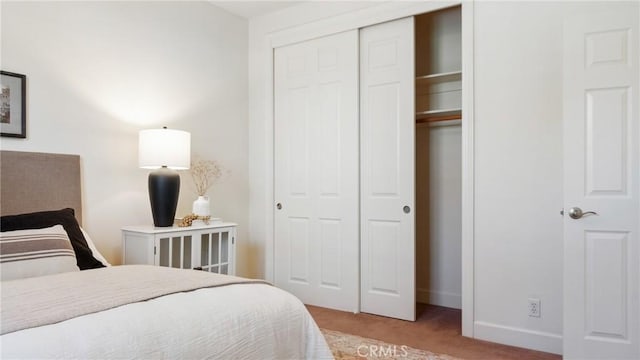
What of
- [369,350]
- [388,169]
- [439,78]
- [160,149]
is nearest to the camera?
[369,350]

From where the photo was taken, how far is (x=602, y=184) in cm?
237

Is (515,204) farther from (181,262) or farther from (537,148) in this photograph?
(181,262)

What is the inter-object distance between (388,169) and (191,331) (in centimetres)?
229

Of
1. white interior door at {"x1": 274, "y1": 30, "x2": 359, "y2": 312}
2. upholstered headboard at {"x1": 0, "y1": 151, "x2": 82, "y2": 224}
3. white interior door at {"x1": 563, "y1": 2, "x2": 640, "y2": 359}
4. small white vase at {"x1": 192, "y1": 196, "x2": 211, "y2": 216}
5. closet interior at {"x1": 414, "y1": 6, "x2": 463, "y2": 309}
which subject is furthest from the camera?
closet interior at {"x1": 414, "y1": 6, "x2": 463, "y2": 309}

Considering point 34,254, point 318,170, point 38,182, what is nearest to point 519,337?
point 318,170

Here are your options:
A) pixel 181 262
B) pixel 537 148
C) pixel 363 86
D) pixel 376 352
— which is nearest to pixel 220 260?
pixel 181 262

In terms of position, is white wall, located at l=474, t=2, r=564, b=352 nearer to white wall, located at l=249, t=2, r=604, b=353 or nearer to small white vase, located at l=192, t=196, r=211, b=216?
white wall, located at l=249, t=2, r=604, b=353

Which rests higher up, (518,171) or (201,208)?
(518,171)

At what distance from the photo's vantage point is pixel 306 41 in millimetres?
3756

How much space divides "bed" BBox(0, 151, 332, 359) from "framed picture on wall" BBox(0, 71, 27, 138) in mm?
535

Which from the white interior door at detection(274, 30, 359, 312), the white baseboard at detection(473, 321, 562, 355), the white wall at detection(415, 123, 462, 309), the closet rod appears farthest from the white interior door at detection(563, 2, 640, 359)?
the white interior door at detection(274, 30, 359, 312)

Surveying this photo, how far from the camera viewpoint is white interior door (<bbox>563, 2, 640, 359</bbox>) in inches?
91.0

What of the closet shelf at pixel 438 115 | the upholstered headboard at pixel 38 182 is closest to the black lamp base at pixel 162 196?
the upholstered headboard at pixel 38 182

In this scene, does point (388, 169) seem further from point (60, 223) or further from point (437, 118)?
point (60, 223)
